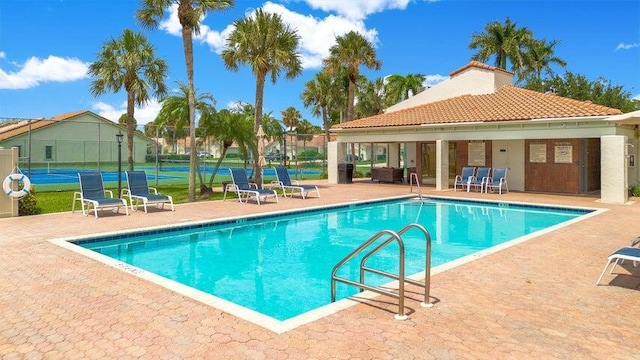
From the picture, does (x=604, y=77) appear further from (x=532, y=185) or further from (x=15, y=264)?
(x=15, y=264)

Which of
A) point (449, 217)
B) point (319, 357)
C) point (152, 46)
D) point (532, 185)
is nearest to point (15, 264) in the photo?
point (319, 357)

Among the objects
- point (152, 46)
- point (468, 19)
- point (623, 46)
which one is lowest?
point (152, 46)

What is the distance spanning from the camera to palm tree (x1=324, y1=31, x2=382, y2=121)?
3156 cm

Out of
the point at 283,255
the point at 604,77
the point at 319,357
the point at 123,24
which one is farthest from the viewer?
the point at 604,77

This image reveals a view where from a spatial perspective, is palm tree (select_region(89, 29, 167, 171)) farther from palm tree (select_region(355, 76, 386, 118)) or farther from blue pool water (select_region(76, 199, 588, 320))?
palm tree (select_region(355, 76, 386, 118))

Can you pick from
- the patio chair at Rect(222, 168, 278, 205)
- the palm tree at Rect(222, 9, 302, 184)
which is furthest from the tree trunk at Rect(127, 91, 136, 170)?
the patio chair at Rect(222, 168, 278, 205)

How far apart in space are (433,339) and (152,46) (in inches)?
874

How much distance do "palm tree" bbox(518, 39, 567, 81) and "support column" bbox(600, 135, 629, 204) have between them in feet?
86.8

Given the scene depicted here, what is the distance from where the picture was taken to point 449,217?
14297 millimetres

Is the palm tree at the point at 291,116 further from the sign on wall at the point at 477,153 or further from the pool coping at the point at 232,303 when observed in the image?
the pool coping at the point at 232,303

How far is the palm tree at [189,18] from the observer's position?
16672mm

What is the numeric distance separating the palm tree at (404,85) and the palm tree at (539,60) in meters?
9.26

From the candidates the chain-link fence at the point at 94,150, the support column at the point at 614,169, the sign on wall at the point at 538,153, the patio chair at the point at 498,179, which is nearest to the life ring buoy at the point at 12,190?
the chain-link fence at the point at 94,150

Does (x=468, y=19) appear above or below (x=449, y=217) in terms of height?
above
